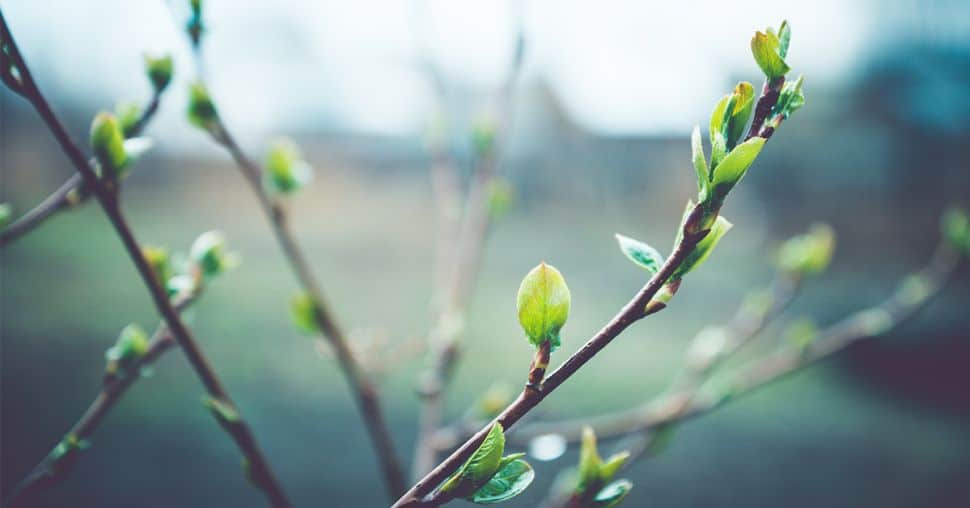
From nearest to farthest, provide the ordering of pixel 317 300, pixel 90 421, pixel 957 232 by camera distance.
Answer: pixel 90 421, pixel 317 300, pixel 957 232

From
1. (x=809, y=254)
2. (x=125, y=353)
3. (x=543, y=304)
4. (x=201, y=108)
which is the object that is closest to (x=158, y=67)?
(x=201, y=108)

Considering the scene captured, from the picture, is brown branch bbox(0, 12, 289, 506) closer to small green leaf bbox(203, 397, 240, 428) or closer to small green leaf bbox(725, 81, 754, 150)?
small green leaf bbox(203, 397, 240, 428)

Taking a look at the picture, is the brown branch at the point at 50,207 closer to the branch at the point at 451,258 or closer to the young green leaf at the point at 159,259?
the young green leaf at the point at 159,259

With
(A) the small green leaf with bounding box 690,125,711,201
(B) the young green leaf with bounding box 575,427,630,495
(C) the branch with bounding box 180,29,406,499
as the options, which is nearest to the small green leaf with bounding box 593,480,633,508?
(B) the young green leaf with bounding box 575,427,630,495

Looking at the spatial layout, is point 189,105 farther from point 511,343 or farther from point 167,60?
point 511,343

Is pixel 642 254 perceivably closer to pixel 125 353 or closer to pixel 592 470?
pixel 592 470

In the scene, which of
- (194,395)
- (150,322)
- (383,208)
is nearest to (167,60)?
(194,395)
